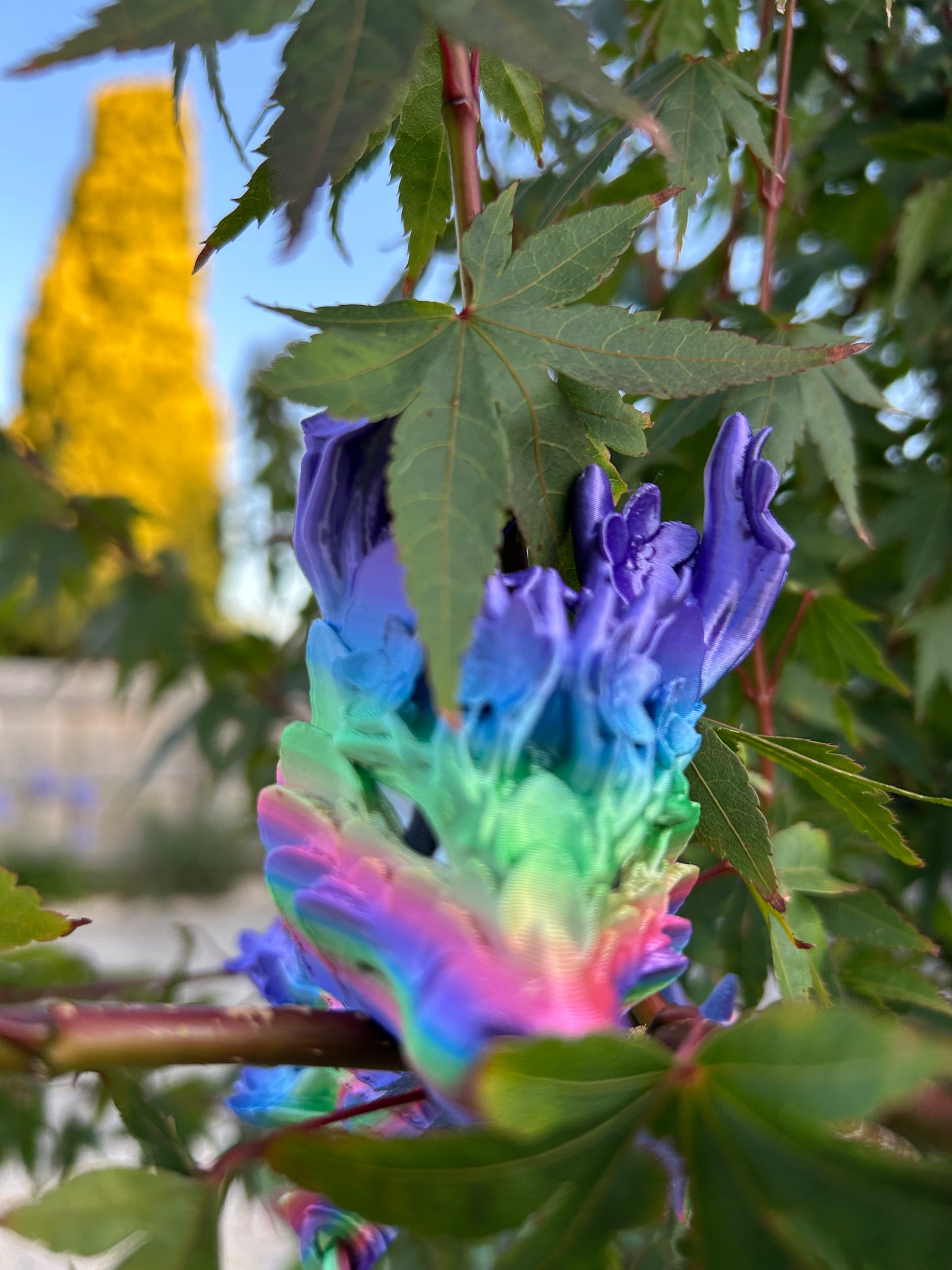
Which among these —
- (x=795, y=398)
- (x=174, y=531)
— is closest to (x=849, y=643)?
(x=795, y=398)

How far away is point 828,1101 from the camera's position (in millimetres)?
192

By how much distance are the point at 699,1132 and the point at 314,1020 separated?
93 mm

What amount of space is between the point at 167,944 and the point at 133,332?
466 centimetres

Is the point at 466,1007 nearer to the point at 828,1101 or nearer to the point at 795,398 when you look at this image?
the point at 828,1101

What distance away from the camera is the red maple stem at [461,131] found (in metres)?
0.31

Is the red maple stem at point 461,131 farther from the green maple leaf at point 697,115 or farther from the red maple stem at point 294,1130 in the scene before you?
the red maple stem at point 294,1130

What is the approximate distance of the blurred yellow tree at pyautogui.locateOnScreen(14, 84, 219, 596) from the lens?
Answer: 6.46 meters

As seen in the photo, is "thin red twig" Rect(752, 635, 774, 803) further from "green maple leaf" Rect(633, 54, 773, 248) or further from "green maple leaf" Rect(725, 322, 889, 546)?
"green maple leaf" Rect(633, 54, 773, 248)

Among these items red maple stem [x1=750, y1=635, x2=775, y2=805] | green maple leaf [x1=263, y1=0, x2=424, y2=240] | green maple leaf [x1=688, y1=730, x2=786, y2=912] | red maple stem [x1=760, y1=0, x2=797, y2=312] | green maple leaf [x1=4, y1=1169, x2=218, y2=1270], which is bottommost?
green maple leaf [x1=4, y1=1169, x2=218, y2=1270]

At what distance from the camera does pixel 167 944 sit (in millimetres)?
3520

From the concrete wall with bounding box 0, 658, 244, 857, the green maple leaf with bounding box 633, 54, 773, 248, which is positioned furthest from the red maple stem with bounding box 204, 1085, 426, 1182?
the concrete wall with bounding box 0, 658, 244, 857

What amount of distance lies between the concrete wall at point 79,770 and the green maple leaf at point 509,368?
3.82 metres

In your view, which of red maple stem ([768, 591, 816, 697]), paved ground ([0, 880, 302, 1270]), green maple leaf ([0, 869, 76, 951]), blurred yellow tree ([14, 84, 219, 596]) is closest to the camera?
green maple leaf ([0, 869, 76, 951])

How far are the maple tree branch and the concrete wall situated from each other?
384cm
